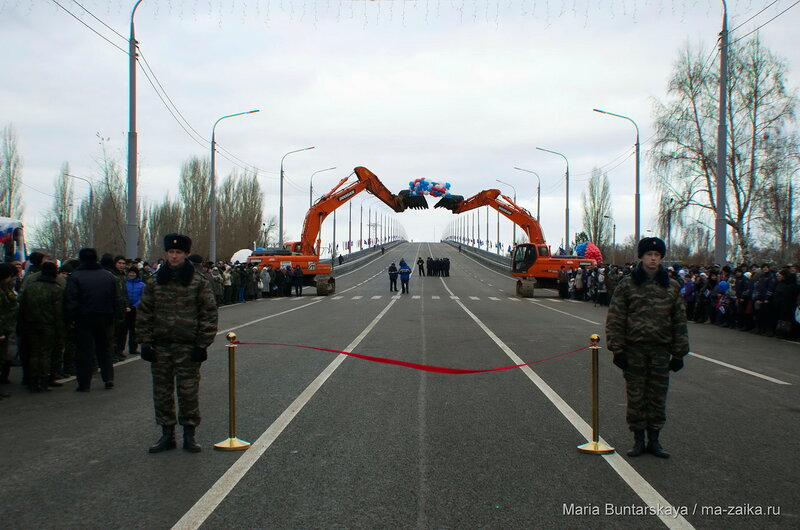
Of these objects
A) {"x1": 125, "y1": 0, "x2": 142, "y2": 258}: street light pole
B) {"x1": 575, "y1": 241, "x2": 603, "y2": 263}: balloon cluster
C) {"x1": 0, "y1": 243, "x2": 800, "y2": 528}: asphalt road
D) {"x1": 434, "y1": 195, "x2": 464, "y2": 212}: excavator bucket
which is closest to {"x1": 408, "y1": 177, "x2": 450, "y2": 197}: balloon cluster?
{"x1": 434, "y1": 195, "x2": 464, "y2": 212}: excavator bucket

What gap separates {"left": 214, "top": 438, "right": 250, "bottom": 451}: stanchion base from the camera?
6.02 metres

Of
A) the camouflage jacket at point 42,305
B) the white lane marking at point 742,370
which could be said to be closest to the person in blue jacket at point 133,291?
the camouflage jacket at point 42,305

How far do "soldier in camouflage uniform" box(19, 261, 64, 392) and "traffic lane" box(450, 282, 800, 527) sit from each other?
678cm

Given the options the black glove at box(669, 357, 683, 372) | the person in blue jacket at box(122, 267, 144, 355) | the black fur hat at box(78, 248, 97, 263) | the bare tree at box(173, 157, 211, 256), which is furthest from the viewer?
the bare tree at box(173, 157, 211, 256)

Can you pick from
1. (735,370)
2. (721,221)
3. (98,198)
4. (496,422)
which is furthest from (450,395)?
(98,198)

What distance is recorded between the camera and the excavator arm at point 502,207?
127 ft

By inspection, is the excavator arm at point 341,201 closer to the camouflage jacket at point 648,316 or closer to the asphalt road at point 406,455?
the asphalt road at point 406,455

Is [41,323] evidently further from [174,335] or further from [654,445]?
[654,445]

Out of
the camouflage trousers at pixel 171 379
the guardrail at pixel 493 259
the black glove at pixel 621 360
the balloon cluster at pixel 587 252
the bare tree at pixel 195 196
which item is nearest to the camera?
the black glove at pixel 621 360

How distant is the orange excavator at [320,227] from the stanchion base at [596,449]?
30822mm

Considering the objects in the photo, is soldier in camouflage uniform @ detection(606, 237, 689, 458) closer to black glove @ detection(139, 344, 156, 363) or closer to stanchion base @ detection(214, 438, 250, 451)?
stanchion base @ detection(214, 438, 250, 451)

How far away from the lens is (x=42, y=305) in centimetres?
924

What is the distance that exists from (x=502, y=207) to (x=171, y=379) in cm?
3467

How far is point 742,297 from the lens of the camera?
18.5 meters
